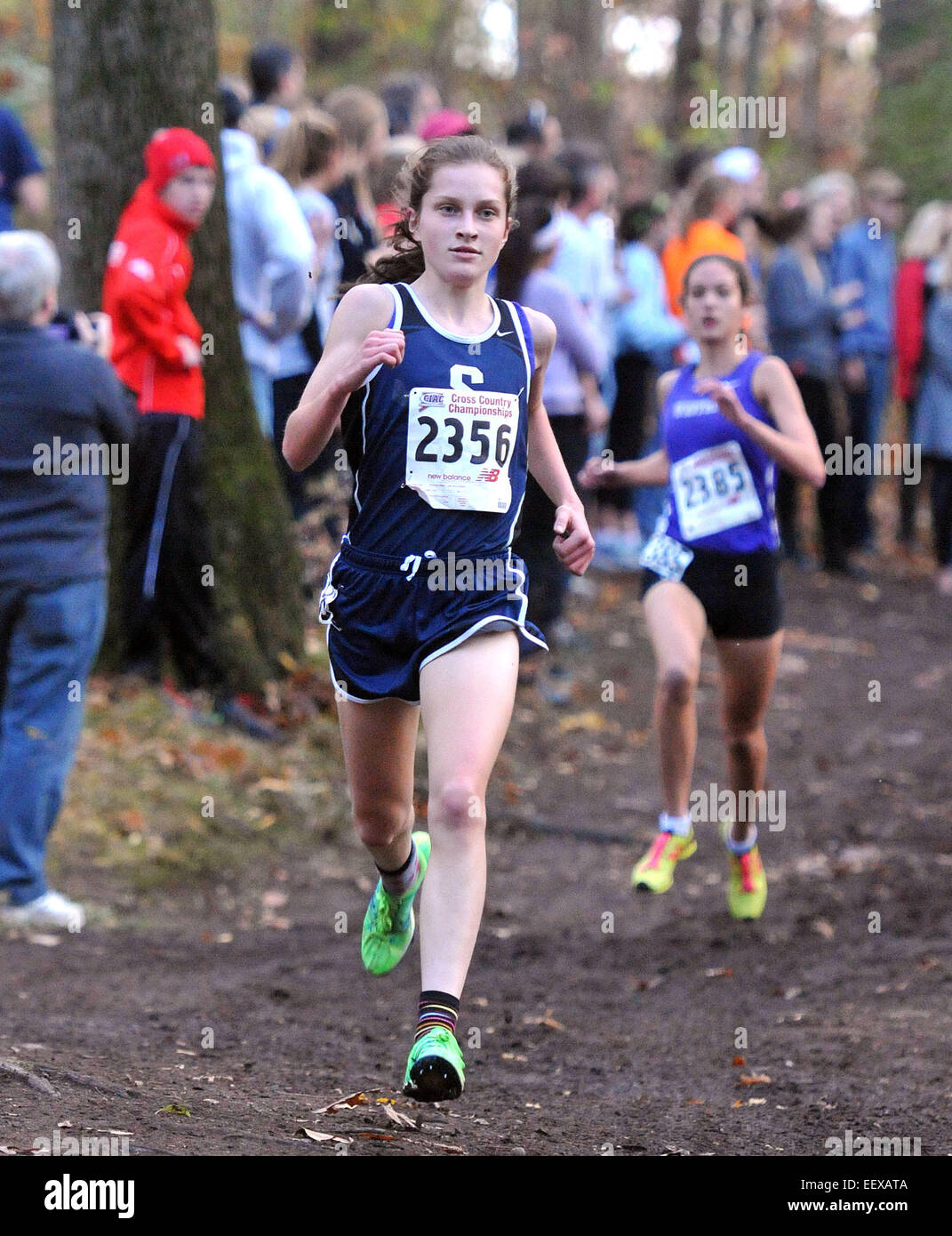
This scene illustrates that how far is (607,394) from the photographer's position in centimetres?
1196

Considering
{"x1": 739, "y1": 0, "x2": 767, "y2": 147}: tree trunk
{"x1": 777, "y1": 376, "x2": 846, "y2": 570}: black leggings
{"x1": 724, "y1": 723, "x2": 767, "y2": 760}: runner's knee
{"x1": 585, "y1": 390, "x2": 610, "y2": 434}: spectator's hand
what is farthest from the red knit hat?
{"x1": 739, "y1": 0, "x2": 767, "y2": 147}: tree trunk

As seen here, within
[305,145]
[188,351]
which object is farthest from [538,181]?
[188,351]

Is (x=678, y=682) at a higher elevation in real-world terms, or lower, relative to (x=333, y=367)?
lower

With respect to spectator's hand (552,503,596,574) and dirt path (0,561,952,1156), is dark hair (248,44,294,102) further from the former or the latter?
spectator's hand (552,503,596,574)

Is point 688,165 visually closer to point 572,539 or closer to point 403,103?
point 403,103

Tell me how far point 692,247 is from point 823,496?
299 centimetres

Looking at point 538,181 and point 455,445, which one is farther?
point 538,181

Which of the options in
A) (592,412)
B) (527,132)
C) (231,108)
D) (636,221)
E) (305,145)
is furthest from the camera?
(636,221)

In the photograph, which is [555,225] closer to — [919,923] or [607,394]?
[607,394]

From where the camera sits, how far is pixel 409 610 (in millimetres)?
4148

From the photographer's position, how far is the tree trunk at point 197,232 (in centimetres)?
766

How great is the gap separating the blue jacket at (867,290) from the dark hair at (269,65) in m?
6.07

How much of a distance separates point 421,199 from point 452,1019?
205 cm

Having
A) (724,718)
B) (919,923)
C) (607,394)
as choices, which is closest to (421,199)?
(724,718)
